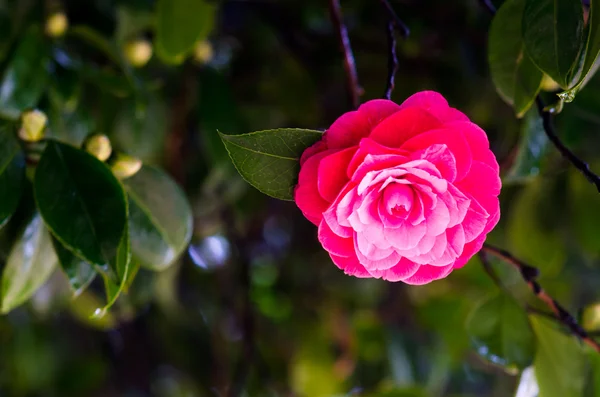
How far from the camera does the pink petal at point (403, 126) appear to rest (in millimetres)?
439

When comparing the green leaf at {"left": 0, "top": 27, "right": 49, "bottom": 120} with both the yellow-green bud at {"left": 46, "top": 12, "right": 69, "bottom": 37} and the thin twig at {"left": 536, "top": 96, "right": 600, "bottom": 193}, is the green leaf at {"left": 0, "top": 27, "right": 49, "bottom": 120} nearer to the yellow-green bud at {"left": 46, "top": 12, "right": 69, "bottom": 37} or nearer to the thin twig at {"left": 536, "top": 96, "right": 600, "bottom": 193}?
the yellow-green bud at {"left": 46, "top": 12, "right": 69, "bottom": 37}

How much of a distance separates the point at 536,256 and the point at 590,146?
0.21 meters

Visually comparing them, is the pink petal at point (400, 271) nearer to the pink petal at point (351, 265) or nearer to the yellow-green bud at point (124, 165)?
the pink petal at point (351, 265)

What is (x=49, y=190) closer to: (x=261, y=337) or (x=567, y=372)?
(x=567, y=372)

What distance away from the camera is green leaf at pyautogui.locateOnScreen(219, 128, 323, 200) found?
47cm

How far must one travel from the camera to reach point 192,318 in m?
1.56

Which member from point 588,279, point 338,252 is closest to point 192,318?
point 588,279

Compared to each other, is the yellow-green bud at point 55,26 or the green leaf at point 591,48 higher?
the green leaf at point 591,48

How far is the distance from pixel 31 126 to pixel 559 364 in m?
0.59

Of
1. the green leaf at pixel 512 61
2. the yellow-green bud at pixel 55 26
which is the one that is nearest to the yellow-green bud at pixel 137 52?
the yellow-green bud at pixel 55 26

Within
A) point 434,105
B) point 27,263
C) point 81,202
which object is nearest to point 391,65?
point 434,105

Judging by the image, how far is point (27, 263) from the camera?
2.08 feet

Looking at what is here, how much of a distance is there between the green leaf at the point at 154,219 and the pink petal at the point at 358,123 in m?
0.28

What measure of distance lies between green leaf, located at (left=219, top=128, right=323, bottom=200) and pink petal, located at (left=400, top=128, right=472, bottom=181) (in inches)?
3.1
